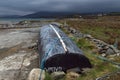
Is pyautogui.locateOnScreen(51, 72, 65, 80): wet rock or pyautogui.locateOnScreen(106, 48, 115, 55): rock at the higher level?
pyautogui.locateOnScreen(51, 72, 65, 80): wet rock

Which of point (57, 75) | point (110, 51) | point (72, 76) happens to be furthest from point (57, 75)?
point (110, 51)

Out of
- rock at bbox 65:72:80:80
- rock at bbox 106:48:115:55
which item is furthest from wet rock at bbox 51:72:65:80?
rock at bbox 106:48:115:55

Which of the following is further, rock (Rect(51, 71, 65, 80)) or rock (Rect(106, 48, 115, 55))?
rock (Rect(106, 48, 115, 55))

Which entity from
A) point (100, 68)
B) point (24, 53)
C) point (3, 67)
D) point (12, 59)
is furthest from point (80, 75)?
point (24, 53)

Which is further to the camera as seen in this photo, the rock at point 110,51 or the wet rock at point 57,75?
the rock at point 110,51

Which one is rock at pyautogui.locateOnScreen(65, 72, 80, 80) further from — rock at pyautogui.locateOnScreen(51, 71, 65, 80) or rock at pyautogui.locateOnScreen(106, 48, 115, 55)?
rock at pyautogui.locateOnScreen(106, 48, 115, 55)

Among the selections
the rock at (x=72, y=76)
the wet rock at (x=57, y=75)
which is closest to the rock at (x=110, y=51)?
the rock at (x=72, y=76)

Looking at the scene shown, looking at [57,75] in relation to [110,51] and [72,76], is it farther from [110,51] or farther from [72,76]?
[110,51]

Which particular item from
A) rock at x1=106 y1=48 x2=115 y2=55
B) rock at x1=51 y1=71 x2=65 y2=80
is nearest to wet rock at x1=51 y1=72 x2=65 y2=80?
rock at x1=51 y1=71 x2=65 y2=80

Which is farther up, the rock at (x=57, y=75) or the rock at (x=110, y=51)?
the rock at (x=57, y=75)

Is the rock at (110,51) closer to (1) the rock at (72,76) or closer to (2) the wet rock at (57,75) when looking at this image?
(1) the rock at (72,76)

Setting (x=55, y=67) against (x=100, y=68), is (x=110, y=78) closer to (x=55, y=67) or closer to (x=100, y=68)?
(x=100, y=68)
